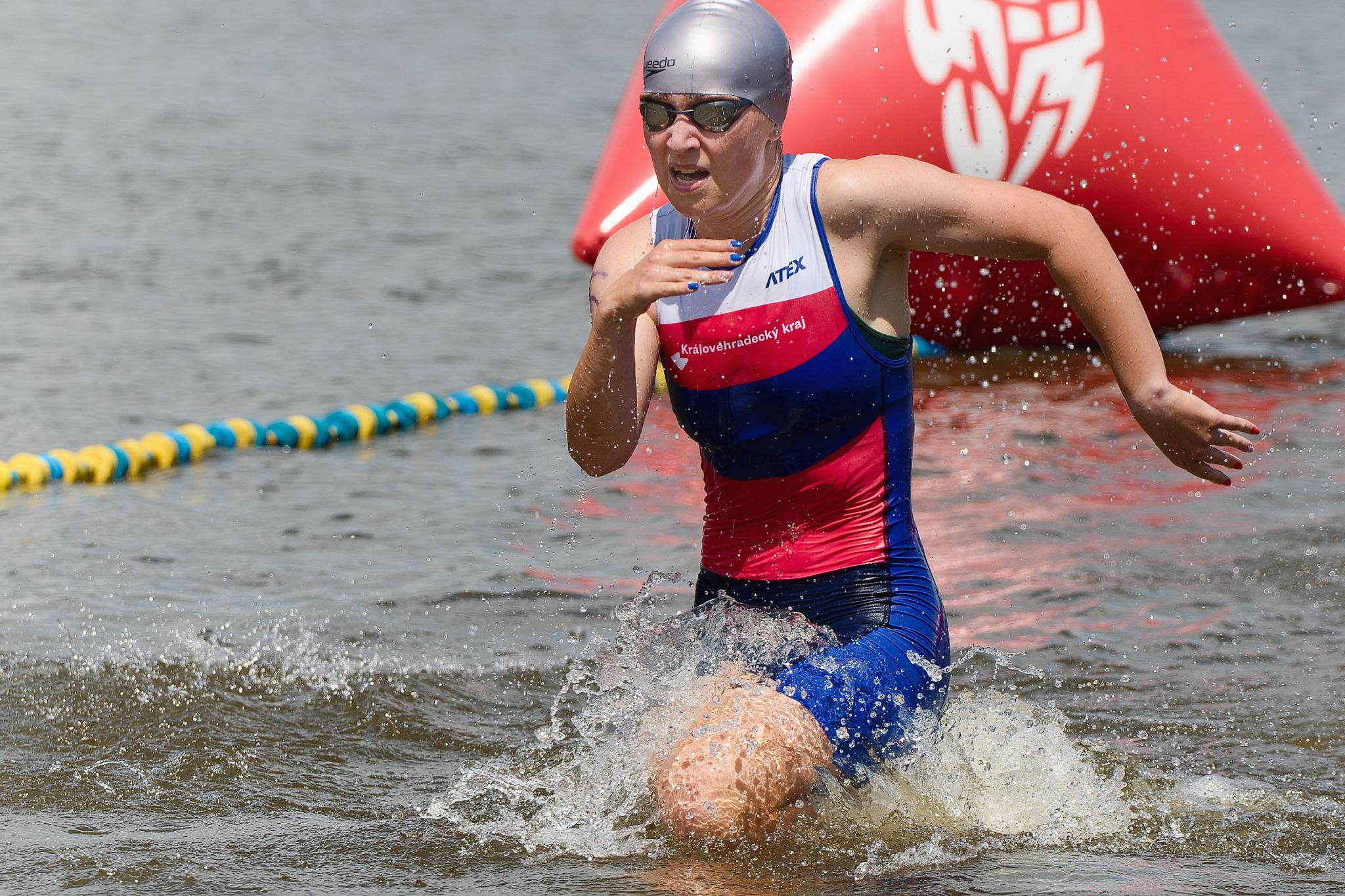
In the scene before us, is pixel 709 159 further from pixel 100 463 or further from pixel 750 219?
pixel 100 463

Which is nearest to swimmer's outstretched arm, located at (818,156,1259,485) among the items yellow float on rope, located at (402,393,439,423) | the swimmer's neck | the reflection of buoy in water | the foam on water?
the swimmer's neck

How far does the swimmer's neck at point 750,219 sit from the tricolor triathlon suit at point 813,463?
2 centimetres

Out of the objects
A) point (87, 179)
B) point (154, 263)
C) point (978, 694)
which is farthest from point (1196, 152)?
point (87, 179)

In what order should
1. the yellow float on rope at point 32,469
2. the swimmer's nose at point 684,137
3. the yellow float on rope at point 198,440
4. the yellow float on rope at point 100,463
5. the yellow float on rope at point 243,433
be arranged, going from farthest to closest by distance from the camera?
1. the yellow float on rope at point 243,433
2. the yellow float on rope at point 198,440
3. the yellow float on rope at point 100,463
4. the yellow float on rope at point 32,469
5. the swimmer's nose at point 684,137

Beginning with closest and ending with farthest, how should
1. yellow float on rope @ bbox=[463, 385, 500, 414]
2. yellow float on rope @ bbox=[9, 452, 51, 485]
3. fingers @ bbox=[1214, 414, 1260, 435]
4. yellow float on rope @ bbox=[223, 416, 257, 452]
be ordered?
fingers @ bbox=[1214, 414, 1260, 435], yellow float on rope @ bbox=[9, 452, 51, 485], yellow float on rope @ bbox=[223, 416, 257, 452], yellow float on rope @ bbox=[463, 385, 500, 414]

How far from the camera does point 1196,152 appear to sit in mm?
8266

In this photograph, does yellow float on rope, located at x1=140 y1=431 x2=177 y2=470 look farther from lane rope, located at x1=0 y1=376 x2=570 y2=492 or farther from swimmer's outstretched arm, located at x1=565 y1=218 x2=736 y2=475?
swimmer's outstretched arm, located at x1=565 y1=218 x2=736 y2=475

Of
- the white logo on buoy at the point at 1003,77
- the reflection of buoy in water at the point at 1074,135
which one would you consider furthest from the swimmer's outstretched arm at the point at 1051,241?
the white logo on buoy at the point at 1003,77

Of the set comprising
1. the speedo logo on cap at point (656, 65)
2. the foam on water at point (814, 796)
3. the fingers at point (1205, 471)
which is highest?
the speedo logo on cap at point (656, 65)

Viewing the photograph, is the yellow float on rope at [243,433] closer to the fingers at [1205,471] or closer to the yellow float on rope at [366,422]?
the yellow float on rope at [366,422]

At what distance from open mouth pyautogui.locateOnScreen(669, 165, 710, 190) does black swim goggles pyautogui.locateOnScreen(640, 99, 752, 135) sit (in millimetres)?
80

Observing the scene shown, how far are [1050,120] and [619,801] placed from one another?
5.19m

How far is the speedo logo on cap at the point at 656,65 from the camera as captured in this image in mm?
3500

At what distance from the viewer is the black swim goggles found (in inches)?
137
